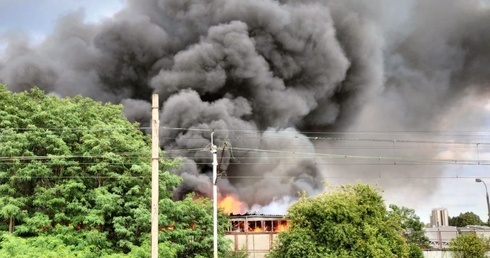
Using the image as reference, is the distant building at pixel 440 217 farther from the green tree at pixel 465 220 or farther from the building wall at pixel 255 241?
the building wall at pixel 255 241

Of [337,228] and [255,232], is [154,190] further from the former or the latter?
[255,232]

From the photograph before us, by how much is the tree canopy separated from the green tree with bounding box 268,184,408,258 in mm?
6993

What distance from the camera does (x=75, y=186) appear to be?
97.3ft

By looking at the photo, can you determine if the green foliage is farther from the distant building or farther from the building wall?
the distant building

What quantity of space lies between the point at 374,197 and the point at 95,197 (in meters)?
19.3

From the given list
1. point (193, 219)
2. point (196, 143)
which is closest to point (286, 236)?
point (193, 219)

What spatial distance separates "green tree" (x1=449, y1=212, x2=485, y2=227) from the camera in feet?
396

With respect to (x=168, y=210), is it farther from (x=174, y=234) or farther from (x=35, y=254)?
(x=35, y=254)

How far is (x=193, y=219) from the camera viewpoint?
3344cm

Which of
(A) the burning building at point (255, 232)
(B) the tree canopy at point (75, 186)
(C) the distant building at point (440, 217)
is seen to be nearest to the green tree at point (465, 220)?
(C) the distant building at point (440, 217)

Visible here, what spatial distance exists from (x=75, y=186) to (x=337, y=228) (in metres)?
16.8

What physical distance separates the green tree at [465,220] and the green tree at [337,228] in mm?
95590

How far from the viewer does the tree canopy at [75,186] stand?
93.9 ft

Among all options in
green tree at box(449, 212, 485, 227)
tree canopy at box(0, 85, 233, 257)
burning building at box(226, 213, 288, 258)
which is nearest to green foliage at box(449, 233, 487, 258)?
burning building at box(226, 213, 288, 258)
